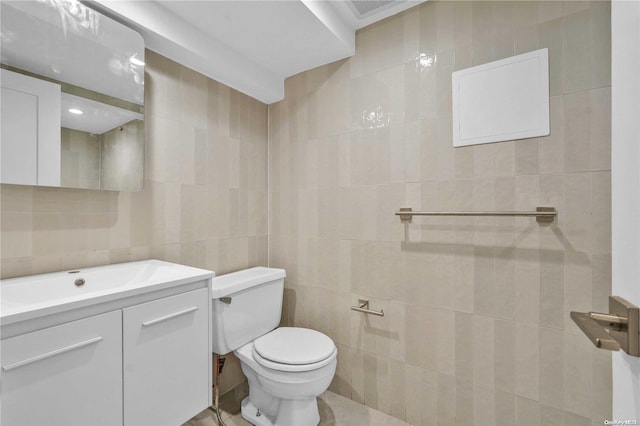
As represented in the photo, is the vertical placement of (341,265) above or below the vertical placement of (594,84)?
below

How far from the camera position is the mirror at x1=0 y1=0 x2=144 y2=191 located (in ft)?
3.45

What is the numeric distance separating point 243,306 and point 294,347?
35cm

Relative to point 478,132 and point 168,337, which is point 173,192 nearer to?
point 168,337

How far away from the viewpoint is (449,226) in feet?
4.75

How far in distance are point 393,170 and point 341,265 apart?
66 centimetres

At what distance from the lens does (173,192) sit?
5.17 feet

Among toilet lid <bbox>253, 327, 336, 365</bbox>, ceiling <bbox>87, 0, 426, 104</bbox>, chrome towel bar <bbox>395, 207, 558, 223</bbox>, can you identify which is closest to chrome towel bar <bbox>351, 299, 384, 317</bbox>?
toilet lid <bbox>253, 327, 336, 365</bbox>

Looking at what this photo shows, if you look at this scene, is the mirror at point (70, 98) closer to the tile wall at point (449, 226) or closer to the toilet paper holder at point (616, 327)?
the tile wall at point (449, 226)

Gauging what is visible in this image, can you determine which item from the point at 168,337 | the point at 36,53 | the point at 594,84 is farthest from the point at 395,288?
the point at 36,53

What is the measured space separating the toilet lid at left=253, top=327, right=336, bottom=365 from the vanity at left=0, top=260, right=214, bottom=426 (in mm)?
317

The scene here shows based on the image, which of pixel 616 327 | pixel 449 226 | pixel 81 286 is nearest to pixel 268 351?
pixel 81 286

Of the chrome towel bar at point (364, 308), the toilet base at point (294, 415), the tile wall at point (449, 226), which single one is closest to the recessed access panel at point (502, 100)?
the tile wall at point (449, 226)

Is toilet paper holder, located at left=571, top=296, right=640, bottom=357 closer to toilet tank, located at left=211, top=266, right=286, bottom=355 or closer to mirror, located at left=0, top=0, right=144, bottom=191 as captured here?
toilet tank, located at left=211, top=266, right=286, bottom=355

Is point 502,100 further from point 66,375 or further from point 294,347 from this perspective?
point 66,375
